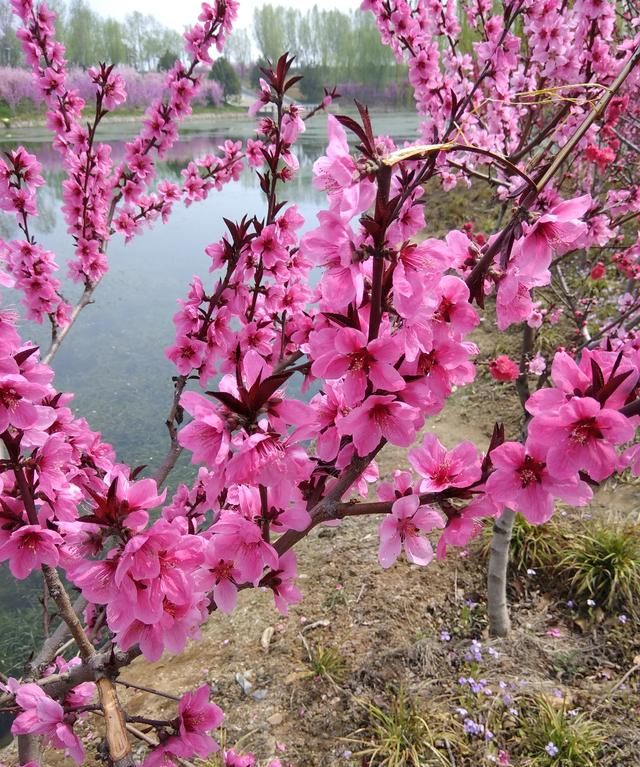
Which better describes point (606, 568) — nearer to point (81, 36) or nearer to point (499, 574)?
point (499, 574)

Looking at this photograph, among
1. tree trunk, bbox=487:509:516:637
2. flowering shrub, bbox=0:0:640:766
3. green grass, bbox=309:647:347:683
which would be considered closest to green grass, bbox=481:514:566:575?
tree trunk, bbox=487:509:516:637

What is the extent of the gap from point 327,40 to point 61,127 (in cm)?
5303

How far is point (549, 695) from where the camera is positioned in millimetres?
2449

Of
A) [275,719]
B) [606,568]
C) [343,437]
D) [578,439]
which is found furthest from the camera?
[606,568]

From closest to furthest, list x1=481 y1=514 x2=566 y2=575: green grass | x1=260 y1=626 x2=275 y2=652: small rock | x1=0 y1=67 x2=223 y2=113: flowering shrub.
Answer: x1=260 y1=626 x2=275 y2=652: small rock, x1=481 y1=514 x2=566 y2=575: green grass, x1=0 y1=67 x2=223 y2=113: flowering shrub

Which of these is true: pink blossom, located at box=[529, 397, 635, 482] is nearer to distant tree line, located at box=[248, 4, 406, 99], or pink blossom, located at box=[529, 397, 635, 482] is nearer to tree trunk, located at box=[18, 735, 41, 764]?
tree trunk, located at box=[18, 735, 41, 764]

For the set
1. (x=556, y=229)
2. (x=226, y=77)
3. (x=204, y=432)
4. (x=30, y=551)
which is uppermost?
(x=226, y=77)

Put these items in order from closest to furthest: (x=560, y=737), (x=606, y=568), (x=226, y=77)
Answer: (x=560, y=737) → (x=606, y=568) → (x=226, y=77)

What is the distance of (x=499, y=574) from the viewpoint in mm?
2656

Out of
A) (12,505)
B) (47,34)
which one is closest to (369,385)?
(12,505)

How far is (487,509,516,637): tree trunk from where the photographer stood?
99.2 inches

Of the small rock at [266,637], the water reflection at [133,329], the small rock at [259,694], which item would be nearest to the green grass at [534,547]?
the small rock at [266,637]

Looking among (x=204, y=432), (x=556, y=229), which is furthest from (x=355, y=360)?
(x=556, y=229)

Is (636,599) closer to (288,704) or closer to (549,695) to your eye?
(549,695)
